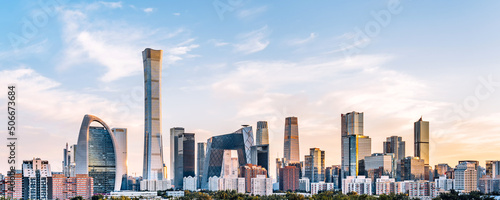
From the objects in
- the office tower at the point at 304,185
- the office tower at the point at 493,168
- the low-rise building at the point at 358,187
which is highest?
the office tower at the point at 493,168

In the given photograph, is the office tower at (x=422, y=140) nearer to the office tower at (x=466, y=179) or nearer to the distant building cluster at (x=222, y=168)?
the distant building cluster at (x=222, y=168)

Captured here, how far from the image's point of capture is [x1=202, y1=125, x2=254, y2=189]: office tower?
160 meters

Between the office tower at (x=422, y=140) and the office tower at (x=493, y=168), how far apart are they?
3497cm

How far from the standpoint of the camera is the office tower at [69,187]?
95.6 meters

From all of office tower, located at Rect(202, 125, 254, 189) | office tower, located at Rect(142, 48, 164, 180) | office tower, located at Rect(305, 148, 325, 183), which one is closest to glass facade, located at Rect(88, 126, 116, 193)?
office tower, located at Rect(142, 48, 164, 180)

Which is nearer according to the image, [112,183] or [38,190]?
[38,190]

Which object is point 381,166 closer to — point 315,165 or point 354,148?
point 354,148

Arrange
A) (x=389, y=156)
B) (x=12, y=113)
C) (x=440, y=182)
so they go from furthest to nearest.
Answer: (x=389, y=156) → (x=440, y=182) → (x=12, y=113)

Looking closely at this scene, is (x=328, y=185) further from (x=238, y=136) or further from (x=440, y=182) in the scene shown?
(x=238, y=136)

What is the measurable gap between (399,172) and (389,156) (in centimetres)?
538

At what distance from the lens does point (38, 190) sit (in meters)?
92.6

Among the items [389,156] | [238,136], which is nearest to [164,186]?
[238,136]

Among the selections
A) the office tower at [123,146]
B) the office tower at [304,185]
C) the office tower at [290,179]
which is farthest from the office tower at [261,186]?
the office tower at [123,146]

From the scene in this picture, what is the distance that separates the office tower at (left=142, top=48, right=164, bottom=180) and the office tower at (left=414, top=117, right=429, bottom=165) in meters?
85.7
